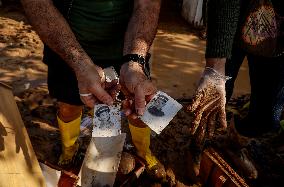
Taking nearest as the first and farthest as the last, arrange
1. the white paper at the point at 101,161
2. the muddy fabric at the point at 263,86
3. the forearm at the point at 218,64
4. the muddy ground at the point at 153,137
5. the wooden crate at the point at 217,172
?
the forearm at the point at 218,64 < the muddy fabric at the point at 263,86 < the wooden crate at the point at 217,172 < the white paper at the point at 101,161 < the muddy ground at the point at 153,137

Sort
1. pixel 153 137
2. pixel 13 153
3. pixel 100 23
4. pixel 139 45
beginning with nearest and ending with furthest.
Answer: pixel 13 153
pixel 139 45
pixel 100 23
pixel 153 137

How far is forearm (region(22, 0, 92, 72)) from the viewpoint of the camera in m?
2.33

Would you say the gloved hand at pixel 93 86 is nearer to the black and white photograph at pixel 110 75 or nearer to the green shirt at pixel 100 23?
the black and white photograph at pixel 110 75

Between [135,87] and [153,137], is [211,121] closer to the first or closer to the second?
[135,87]

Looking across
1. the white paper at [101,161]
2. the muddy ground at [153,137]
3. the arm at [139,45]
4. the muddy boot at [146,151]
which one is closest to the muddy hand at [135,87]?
the arm at [139,45]

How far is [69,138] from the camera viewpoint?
10.6ft

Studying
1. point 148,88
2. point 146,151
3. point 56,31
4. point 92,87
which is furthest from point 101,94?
point 146,151

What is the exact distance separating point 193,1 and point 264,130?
3.59 meters

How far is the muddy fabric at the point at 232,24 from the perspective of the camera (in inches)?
89.1

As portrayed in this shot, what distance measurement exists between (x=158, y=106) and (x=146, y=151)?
106 centimetres

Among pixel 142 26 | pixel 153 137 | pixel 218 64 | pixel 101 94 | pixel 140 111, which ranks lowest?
pixel 153 137

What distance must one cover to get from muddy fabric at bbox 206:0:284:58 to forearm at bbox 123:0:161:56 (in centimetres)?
44

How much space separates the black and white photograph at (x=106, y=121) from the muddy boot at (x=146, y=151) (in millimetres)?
834

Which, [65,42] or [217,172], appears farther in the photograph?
[217,172]
